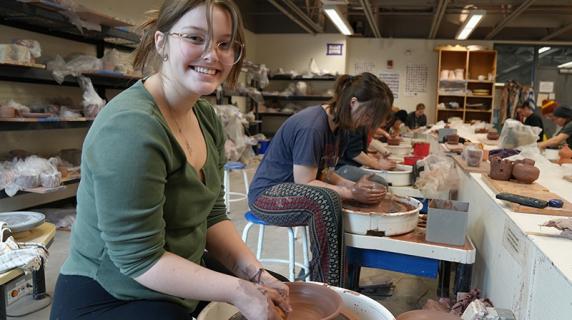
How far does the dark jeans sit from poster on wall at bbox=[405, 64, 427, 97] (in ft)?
28.6

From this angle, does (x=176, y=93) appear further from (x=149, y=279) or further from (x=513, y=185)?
(x=513, y=185)

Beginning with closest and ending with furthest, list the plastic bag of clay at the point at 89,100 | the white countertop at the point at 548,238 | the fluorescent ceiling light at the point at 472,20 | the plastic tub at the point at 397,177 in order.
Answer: the white countertop at the point at 548,238, the plastic tub at the point at 397,177, the plastic bag of clay at the point at 89,100, the fluorescent ceiling light at the point at 472,20

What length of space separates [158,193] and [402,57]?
8.80m

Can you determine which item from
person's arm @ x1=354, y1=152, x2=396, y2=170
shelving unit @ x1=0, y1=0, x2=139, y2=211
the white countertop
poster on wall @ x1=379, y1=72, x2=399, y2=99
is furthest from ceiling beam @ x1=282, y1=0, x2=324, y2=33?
the white countertop

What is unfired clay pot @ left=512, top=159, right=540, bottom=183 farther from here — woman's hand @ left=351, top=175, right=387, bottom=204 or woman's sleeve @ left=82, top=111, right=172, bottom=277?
woman's sleeve @ left=82, top=111, right=172, bottom=277

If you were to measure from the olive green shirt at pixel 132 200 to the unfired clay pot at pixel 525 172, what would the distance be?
1.25 meters

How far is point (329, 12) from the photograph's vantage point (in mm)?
5875

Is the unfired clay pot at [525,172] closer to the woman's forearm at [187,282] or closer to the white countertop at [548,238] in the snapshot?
the white countertop at [548,238]

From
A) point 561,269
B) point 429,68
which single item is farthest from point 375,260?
point 429,68

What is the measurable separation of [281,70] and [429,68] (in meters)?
3.04

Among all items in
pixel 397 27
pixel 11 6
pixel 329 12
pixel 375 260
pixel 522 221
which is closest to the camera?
pixel 522 221

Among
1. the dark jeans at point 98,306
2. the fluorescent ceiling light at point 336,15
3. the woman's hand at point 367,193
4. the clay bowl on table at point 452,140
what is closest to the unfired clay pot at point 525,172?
the woman's hand at point 367,193

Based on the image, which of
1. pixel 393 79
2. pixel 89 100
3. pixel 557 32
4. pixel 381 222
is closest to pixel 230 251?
pixel 381 222

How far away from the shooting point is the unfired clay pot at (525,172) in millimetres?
1692
